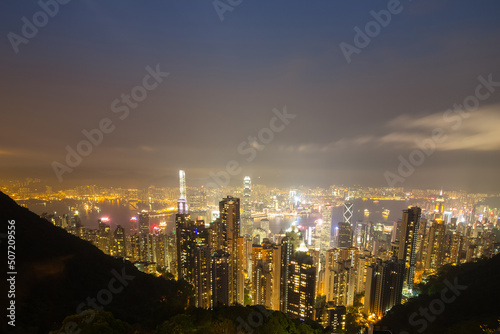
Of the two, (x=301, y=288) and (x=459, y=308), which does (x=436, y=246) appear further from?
(x=301, y=288)

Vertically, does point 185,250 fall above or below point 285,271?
above

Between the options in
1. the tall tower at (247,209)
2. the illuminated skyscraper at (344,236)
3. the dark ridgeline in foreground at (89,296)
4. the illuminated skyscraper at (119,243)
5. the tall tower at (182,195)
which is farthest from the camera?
the tall tower at (182,195)

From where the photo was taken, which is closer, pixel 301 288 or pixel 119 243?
pixel 301 288

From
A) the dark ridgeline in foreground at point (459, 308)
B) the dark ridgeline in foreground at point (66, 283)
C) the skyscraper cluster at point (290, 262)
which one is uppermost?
the dark ridgeline in foreground at point (66, 283)

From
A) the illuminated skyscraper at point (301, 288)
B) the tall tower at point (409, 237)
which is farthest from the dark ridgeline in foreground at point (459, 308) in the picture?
the tall tower at point (409, 237)

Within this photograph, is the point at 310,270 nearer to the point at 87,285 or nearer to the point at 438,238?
the point at 87,285

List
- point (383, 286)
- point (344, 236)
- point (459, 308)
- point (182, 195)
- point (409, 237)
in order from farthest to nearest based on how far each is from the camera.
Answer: point (182, 195), point (344, 236), point (409, 237), point (383, 286), point (459, 308)

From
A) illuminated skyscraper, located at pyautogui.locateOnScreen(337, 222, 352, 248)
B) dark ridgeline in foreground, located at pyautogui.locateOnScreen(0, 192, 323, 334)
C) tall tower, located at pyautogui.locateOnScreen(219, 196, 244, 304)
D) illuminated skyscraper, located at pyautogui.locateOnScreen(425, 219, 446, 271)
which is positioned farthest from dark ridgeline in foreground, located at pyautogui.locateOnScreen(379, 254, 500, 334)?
illuminated skyscraper, located at pyautogui.locateOnScreen(337, 222, 352, 248)

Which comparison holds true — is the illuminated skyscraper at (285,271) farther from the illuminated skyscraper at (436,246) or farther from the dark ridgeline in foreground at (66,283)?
the illuminated skyscraper at (436,246)

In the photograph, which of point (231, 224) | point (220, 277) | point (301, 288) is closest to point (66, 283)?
point (220, 277)
